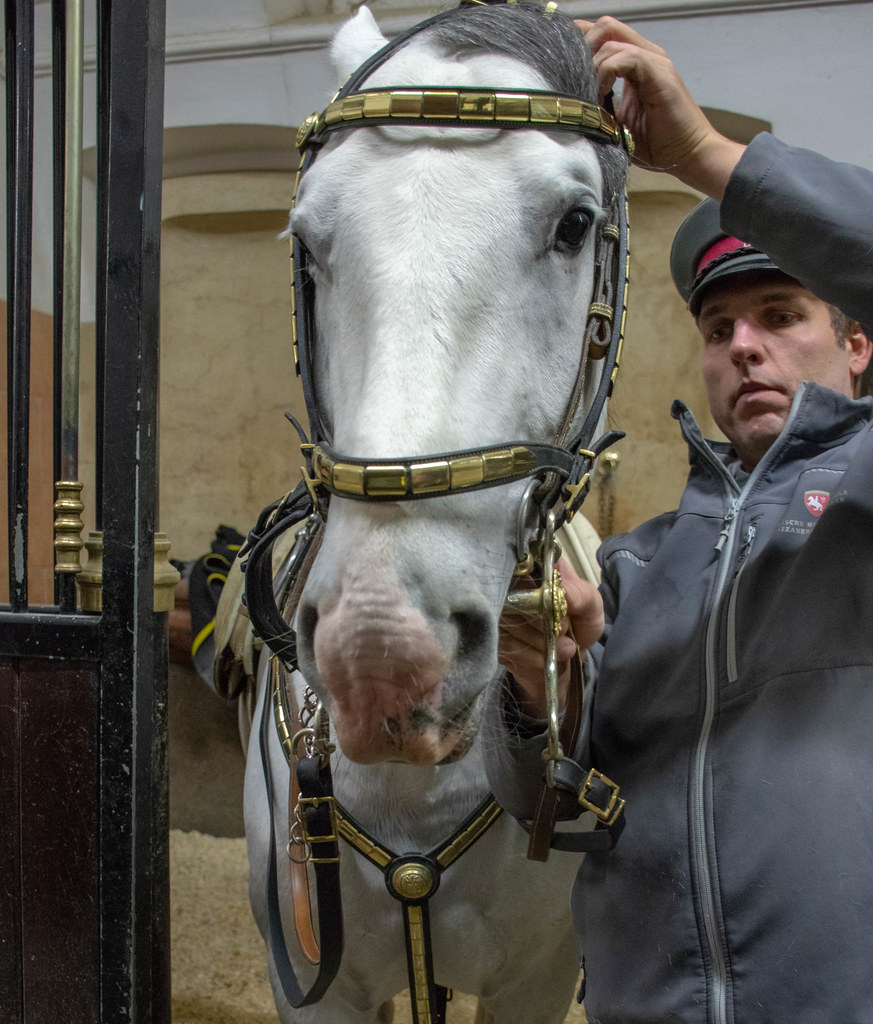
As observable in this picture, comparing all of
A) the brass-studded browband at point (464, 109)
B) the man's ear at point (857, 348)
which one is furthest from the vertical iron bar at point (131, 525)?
the man's ear at point (857, 348)

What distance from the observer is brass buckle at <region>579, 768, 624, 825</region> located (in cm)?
70

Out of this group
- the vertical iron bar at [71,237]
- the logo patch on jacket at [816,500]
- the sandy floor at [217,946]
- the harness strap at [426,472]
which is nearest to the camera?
the harness strap at [426,472]

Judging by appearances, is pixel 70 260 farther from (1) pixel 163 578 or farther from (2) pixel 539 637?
(2) pixel 539 637

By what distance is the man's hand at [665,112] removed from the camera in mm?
749

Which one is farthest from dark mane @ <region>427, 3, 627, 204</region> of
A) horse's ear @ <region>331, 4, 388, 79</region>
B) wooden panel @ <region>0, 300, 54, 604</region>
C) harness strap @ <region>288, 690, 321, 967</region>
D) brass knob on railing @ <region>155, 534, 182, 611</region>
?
wooden panel @ <region>0, 300, 54, 604</region>

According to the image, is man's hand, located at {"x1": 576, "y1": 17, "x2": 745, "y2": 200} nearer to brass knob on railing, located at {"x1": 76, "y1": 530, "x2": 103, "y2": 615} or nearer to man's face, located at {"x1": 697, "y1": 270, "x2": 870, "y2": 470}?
man's face, located at {"x1": 697, "y1": 270, "x2": 870, "y2": 470}

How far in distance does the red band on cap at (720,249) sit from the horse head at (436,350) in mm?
254

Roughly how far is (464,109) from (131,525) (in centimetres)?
64

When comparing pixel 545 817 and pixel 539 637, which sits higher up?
pixel 539 637

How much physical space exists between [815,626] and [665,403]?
→ 2.34 m

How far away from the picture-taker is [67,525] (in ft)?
3.26

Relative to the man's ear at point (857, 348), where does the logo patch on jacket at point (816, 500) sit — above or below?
below

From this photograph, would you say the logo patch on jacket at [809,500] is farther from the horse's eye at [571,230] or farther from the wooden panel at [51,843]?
the wooden panel at [51,843]

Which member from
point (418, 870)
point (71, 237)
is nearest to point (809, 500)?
point (418, 870)
